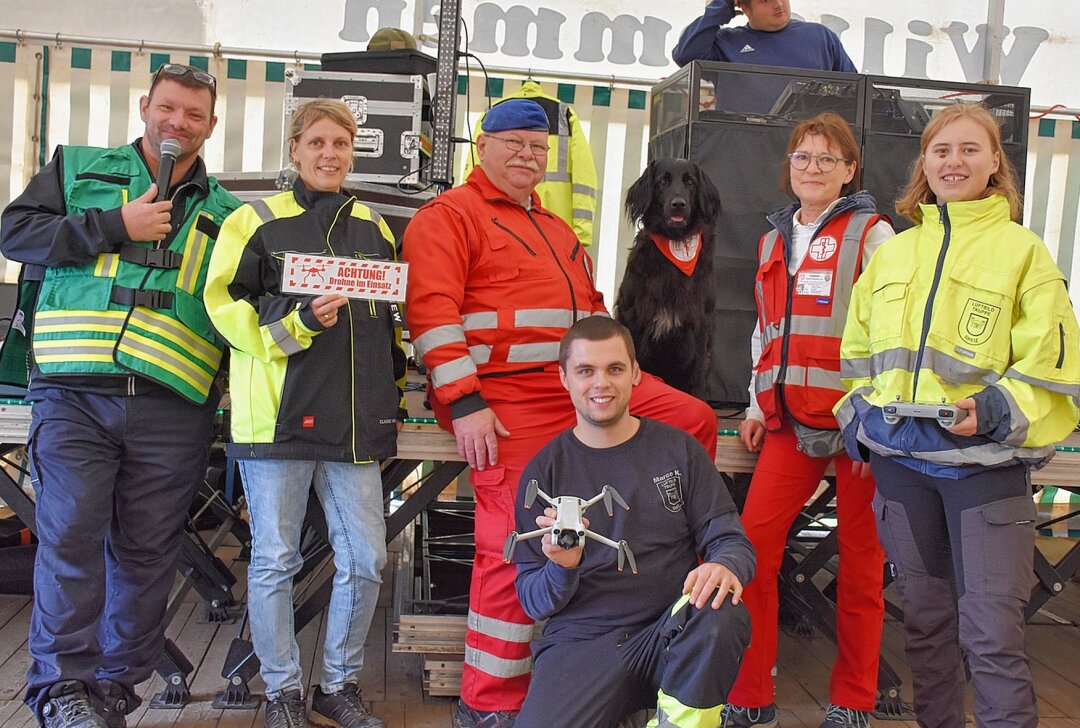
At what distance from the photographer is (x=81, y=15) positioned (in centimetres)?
499

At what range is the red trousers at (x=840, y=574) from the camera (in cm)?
254

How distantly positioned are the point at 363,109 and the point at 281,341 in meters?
Result: 1.87

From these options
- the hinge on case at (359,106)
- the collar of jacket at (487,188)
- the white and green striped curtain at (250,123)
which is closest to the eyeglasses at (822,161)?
the collar of jacket at (487,188)

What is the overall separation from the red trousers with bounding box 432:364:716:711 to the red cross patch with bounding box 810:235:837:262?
1.63ft

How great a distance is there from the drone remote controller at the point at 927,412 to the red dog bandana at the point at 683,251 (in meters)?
1.28

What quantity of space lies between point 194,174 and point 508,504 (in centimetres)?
118

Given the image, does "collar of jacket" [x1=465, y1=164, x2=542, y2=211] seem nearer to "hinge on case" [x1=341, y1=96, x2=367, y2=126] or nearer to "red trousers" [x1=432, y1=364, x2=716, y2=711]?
"red trousers" [x1=432, y1=364, x2=716, y2=711]

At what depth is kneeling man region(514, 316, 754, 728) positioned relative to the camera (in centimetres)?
192

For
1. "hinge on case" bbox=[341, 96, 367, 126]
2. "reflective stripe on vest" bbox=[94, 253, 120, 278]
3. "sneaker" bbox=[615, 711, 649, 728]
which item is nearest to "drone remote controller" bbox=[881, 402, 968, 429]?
"sneaker" bbox=[615, 711, 649, 728]

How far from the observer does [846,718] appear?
257cm

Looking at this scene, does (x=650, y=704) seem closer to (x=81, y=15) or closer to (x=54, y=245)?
(x=54, y=245)

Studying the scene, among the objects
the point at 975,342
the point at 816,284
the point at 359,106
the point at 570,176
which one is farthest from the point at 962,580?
the point at 570,176

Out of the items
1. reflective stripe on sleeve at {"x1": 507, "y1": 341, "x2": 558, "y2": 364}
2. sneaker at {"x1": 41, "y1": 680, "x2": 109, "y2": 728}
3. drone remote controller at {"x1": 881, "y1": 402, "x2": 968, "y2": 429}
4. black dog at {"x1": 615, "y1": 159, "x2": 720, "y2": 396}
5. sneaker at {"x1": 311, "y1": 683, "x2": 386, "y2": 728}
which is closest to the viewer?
drone remote controller at {"x1": 881, "y1": 402, "x2": 968, "y2": 429}

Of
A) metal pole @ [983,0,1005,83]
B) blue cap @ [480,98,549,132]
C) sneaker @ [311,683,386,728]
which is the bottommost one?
sneaker @ [311,683,386,728]
